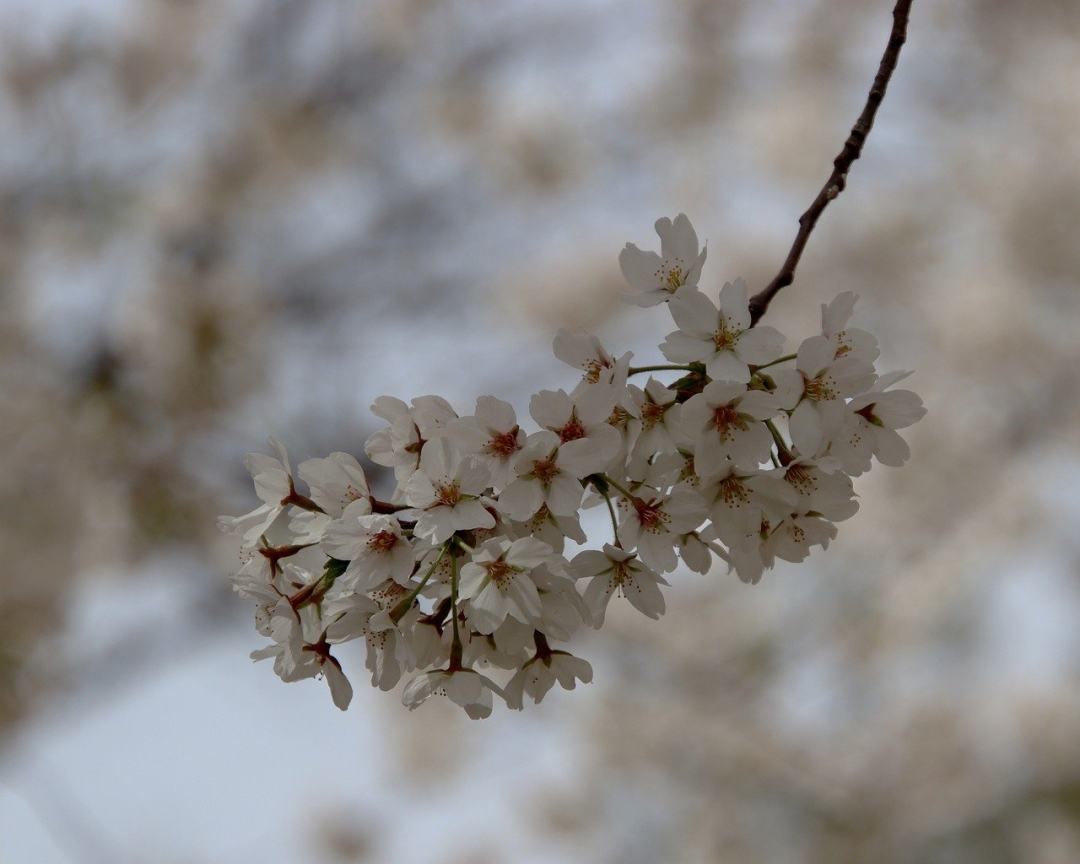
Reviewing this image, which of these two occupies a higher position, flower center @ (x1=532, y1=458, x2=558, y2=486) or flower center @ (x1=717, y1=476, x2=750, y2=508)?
flower center @ (x1=717, y1=476, x2=750, y2=508)

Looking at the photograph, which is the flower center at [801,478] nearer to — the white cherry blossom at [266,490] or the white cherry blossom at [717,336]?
the white cherry blossom at [717,336]

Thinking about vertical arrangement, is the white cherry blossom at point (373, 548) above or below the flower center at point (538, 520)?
below

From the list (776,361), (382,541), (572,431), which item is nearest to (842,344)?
(776,361)

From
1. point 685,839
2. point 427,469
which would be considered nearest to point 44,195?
point 427,469

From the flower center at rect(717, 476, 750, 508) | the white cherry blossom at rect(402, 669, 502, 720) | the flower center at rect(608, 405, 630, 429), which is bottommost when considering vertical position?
the white cherry blossom at rect(402, 669, 502, 720)

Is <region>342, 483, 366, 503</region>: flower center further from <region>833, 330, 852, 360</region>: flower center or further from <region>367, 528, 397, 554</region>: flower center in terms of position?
<region>833, 330, 852, 360</region>: flower center

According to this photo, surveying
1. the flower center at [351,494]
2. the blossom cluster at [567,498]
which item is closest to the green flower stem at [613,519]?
the blossom cluster at [567,498]

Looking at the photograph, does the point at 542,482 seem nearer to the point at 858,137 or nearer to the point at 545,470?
the point at 545,470

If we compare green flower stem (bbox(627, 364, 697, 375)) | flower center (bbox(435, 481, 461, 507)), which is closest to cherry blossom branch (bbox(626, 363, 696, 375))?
green flower stem (bbox(627, 364, 697, 375))

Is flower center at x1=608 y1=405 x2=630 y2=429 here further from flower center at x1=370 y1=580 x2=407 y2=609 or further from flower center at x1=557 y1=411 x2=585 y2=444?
flower center at x1=370 y1=580 x2=407 y2=609
